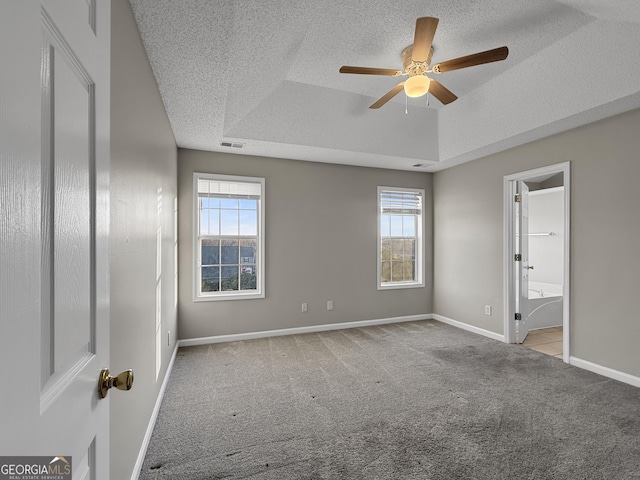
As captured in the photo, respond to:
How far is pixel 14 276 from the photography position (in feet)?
1.38

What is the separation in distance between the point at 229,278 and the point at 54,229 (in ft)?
12.4

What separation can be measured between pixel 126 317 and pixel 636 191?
410 centimetres

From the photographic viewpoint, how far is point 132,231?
5.45ft

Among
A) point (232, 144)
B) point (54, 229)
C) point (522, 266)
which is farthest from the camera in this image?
point (522, 266)

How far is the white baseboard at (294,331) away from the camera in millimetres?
3980

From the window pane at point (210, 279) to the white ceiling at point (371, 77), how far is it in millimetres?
1574

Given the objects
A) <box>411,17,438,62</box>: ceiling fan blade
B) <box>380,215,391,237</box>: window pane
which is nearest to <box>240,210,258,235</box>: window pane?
<box>380,215,391,237</box>: window pane

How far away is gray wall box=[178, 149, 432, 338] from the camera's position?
399 centimetres

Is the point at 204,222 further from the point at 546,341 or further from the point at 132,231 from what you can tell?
the point at 546,341

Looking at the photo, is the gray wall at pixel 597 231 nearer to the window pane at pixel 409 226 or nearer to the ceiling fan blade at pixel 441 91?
the window pane at pixel 409 226

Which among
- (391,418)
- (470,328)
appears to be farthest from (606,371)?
(391,418)

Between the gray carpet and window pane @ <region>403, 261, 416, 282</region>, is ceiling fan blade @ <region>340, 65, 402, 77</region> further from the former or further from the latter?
window pane @ <region>403, 261, 416, 282</region>

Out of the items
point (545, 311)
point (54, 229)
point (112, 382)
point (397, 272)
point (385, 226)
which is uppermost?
point (385, 226)

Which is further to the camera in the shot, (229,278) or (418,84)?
(229,278)
